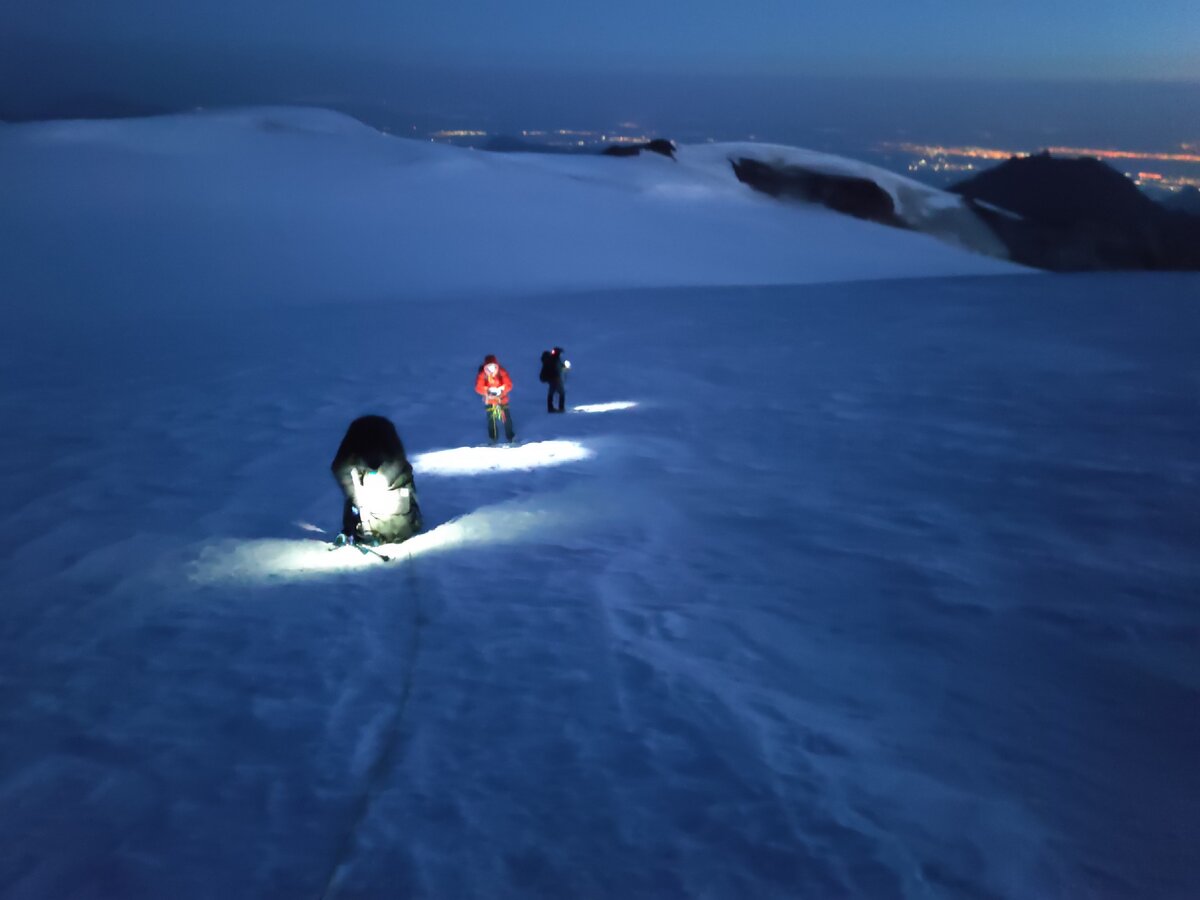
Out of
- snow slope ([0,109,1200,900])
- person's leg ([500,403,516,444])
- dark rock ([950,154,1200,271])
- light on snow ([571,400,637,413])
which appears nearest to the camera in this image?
snow slope ([0,109,1200,900])

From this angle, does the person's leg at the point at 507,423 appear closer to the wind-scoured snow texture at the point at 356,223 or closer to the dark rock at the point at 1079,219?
the wind-scoured snow texture at the point at 356,223

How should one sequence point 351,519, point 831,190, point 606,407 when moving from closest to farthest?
point 351,519 < point 606,407 < point 831,190

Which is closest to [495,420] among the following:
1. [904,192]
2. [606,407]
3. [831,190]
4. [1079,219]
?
[606,407]

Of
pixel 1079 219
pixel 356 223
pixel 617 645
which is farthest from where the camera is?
pixel 1079 219

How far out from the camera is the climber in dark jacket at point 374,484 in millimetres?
6352

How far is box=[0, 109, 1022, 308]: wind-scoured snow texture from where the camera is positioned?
22.1 meters

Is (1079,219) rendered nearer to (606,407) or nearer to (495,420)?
(606,407)

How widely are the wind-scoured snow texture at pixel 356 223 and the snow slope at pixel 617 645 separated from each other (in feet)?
35.5

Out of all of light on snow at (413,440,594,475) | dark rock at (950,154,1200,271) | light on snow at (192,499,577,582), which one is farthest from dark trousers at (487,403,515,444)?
dark rock at (950,154,1200,271)

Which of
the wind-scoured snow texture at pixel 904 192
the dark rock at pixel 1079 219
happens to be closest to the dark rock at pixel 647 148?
the wind-scoured snow texture at pixel 904 192

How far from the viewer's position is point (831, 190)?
3488 cm

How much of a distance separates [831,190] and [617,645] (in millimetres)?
33094

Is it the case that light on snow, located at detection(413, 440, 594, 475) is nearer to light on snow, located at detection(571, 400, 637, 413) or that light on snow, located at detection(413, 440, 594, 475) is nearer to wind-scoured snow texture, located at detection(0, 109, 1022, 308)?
light on snow, located at detection(571, 400, 637, 413)

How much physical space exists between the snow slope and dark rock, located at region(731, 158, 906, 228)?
23.4 meters
